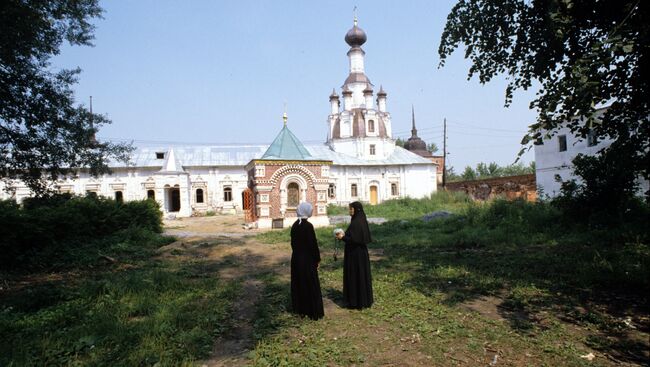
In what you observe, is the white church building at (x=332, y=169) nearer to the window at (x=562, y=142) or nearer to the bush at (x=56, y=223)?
the window at (x=562, y=142)

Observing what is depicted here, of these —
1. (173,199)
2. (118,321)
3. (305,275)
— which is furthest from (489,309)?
(173,199)

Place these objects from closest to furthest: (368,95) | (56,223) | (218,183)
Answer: (56,223), (218,183), (368,95)

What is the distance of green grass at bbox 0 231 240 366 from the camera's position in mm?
3953

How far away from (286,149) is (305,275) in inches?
595

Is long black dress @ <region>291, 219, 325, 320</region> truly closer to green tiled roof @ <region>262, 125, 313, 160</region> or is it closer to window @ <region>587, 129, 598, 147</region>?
A: window @ <region>587, 129, 598, 147</region>

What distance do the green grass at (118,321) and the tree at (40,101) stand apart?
9.52ft

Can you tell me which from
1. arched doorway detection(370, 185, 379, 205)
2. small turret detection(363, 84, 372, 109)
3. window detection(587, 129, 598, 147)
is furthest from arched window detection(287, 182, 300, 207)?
small turret detection(363, 84, 372, 109)

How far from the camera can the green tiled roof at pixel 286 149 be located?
19.6 m

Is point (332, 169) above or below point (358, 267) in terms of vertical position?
above

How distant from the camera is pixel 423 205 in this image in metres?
26.4

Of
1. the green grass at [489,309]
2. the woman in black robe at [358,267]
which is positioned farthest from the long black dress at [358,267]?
the green grass at [489,309]

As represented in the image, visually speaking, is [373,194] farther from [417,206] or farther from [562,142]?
[562,142]

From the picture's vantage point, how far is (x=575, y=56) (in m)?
5.27

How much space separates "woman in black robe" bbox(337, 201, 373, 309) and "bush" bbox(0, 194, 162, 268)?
8123 mm
